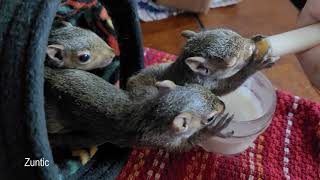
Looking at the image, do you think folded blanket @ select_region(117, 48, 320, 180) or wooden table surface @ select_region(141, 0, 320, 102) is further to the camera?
wooden table surface @ select_region(141, 0, 320, 102)

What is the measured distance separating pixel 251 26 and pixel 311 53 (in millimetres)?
229

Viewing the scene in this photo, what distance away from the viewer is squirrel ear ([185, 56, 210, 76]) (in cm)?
53

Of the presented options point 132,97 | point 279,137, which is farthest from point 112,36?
point 279,137

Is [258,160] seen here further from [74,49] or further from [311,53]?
[74,49]

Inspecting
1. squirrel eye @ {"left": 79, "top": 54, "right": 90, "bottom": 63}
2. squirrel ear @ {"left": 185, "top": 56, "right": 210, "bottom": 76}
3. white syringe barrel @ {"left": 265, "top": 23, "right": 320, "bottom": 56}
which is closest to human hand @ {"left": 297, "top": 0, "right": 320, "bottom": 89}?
white syringe barrel @ {"left": 265, "top": 23, "right": 320, "bottom": 56}

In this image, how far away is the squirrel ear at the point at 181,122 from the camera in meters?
0.47

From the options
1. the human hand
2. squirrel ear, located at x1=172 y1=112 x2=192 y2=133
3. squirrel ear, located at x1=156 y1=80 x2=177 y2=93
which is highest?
squirrel ear, located at x1=156 y1=80 x2=177 y2=93

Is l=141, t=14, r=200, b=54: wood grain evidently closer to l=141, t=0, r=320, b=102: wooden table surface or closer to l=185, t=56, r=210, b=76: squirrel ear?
l=141, t=0, r=320, b=102: wooden table surface

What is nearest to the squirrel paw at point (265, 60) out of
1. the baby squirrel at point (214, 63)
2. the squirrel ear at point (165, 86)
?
the baby squirrel at point (214, 63)

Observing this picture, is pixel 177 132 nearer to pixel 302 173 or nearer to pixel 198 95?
pixel 198 95

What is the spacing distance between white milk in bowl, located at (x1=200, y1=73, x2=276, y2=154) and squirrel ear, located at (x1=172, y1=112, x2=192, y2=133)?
0.31 ft

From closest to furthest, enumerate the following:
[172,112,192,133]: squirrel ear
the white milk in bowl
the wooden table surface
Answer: [172,112,192,133]: squirrel ear, the white milk in bowl, the wooden table surface

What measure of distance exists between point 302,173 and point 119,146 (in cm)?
23

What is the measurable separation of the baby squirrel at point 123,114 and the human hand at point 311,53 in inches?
5.5
